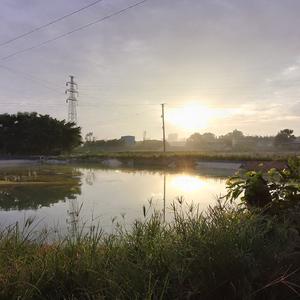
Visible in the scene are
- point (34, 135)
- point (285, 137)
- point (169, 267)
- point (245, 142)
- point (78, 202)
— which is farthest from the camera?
point (245, 142)

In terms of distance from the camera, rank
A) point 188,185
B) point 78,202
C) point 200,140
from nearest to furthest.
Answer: point 78,202 → point 188,185 → point 200,140

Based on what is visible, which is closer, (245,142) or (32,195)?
(32,195)

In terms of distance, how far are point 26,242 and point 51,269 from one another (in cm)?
102

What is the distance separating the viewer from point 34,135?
5462 cm

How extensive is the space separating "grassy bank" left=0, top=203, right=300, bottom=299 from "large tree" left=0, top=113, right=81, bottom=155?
53048 mm

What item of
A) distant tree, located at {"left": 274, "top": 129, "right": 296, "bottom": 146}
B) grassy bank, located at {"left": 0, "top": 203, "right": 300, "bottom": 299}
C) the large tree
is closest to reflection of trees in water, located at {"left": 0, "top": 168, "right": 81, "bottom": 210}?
grassy bank, located at {"left": 0, "top": 203, "right": 300, "bottom": 299}

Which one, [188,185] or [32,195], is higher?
[32,195]

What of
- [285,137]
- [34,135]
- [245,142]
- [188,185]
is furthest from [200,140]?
[188,185]

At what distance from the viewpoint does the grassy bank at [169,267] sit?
2744mm

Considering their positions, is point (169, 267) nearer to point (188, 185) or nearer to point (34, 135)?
point (188, 185)

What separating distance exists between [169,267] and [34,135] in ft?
176

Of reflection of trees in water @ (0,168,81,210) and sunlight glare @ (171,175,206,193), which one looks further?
sunlight glare @ (171,175,206,193)

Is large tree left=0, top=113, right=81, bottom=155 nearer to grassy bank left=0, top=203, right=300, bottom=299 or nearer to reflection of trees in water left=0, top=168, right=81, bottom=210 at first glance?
reflection of trees in water left=0, top=168, right=81, bottom=210

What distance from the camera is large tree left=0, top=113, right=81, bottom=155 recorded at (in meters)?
55.3
